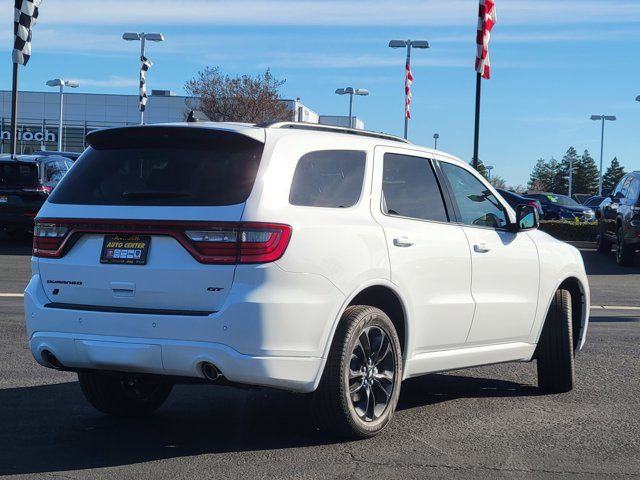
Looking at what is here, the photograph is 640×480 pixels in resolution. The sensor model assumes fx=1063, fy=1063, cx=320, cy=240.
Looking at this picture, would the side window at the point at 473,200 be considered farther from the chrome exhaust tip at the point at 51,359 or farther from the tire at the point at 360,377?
the chrome exhaust tip at the point at 51,359

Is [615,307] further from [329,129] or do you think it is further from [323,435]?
[323,435]

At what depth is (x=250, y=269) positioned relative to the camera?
534 centimetres

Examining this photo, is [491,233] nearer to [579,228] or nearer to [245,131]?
[245,131]

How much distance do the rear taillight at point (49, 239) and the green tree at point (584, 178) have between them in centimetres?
13136

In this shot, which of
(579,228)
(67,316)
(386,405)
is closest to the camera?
(67,316)

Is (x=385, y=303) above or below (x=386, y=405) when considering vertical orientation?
above

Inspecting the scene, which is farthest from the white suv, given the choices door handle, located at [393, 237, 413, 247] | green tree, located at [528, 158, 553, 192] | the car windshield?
green tree, located at [528, 158, 553, 192]

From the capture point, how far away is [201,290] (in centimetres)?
538

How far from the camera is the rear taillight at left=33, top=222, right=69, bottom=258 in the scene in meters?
5.84

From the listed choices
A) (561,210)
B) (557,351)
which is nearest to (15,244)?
(557,351)

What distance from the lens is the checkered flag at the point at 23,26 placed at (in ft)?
89.2

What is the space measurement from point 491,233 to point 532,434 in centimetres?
147

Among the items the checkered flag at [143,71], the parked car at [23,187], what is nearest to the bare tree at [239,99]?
the checkered flag at [143,71]

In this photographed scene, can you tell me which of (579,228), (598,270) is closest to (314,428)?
(598,270)
